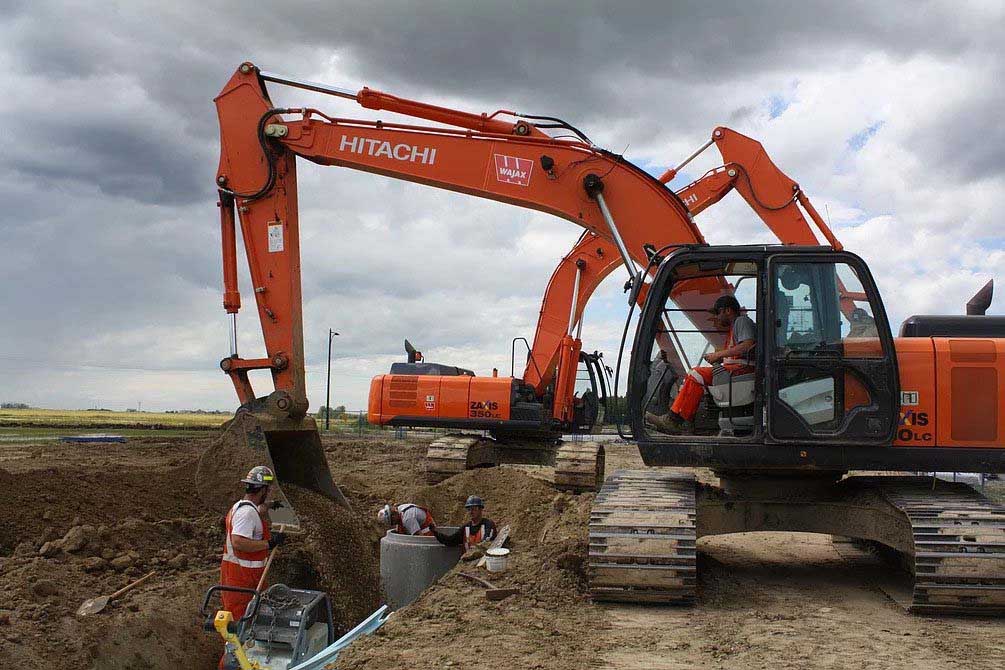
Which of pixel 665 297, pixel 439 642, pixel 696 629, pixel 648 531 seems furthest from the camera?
pixel 665 297

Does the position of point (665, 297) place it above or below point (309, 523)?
above

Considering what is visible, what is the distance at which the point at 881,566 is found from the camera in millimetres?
9453

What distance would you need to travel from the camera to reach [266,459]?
10.4 metres

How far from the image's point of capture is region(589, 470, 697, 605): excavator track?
22.0 feet

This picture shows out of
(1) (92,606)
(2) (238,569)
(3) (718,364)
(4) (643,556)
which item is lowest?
(1) (92,606)

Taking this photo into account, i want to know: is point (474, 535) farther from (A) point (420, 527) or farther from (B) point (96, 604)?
(B) point (96, 604)

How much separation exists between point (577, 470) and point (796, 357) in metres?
7.24

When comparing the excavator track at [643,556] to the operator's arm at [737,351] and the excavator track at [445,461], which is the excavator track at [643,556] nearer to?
the operator's arm at [737,351]

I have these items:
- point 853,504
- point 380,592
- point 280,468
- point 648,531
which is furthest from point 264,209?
point 853,504

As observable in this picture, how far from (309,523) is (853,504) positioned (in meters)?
5.79

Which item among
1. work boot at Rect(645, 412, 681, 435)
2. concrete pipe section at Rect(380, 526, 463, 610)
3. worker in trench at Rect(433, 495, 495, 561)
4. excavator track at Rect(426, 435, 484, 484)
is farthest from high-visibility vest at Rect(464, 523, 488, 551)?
excavator track at Rect(426, 435, 484, 484)

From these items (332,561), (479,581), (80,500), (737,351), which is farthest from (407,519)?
(737,351)

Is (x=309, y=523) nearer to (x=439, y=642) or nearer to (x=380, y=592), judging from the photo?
(x=380, y=592)

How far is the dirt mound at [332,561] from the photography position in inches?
399
